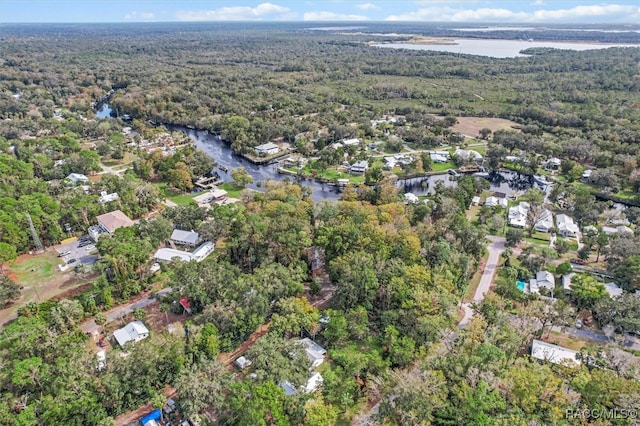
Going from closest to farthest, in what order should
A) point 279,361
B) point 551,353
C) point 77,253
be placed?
point 279,361 < point 551,353 < point 77,253

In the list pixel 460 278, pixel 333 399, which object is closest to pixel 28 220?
pixel 333 399

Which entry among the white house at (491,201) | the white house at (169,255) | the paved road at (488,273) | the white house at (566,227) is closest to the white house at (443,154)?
the white house at (491,201)

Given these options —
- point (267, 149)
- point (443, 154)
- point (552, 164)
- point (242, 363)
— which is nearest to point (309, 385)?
point (242, 363)

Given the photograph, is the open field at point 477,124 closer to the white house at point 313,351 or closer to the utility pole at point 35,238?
the white house at point 313,351

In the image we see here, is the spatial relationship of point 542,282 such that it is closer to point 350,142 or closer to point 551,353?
point 551,353

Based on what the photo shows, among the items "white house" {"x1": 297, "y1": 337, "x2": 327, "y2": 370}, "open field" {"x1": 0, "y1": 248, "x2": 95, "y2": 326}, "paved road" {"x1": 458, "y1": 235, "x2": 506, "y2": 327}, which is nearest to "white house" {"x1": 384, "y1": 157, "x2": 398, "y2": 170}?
"paved road" {"x1": 458, "y1": 235, "x2": 506, "y2": 327}

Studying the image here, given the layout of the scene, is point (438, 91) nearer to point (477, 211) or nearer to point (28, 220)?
point (477, 211)

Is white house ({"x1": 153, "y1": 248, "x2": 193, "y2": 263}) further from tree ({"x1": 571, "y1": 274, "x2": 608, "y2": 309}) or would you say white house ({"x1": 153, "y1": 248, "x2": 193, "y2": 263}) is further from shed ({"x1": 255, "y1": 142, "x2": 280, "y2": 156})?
shed ({"x1": 255, "y1": 142, "x2": 280, "y2": 156})
